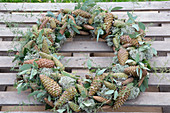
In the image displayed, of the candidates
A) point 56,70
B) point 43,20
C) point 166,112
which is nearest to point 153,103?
point 166,112

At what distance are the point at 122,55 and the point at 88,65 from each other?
212mm

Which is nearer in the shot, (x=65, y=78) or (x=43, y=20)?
(x=65, y=78)

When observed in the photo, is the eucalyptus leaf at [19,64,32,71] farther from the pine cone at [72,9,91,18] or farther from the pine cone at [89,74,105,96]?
the pine cone at [72,9,91,18]

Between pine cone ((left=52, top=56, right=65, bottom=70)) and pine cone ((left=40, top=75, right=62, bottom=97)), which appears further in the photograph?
pine cone ((left=52, top=56, right=65, bottom=70))

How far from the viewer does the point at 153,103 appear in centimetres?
130

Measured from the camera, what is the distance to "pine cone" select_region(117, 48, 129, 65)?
135cm

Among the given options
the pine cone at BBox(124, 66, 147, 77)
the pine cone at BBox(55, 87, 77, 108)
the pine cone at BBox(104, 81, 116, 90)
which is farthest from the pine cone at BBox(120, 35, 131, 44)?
the pine cone at BBox(55, 87, 77, 108)

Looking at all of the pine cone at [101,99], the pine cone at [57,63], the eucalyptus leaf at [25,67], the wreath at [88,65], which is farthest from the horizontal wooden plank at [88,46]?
the pine cone at [101,99]

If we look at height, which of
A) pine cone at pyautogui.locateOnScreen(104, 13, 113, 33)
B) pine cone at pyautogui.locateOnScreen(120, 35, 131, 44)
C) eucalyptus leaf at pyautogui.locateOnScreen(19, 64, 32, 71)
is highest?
pine cone at pyautogui.locateOnScreen(104, 13, 113, 33)

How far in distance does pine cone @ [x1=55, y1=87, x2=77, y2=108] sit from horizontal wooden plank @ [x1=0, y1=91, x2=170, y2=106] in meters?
0.15

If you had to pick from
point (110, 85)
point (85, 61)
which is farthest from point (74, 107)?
point (85, 61)

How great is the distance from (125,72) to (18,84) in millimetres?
617

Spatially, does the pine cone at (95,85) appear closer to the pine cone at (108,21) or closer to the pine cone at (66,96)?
the pine cone at (66,96)

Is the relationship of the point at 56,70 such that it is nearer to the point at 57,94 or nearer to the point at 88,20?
the point at 57,94
